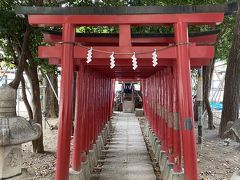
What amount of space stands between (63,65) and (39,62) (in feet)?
14.6

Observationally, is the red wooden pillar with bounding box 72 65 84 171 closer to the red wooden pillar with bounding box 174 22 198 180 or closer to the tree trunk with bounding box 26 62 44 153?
the red wooden pillar with bounding box 174 22 198 180

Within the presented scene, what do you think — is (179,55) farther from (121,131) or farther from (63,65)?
(121,131)

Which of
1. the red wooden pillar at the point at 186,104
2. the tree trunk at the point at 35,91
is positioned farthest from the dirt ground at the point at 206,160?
the red wooden pillar at the point at 186,104

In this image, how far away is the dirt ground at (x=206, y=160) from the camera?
7.37 m

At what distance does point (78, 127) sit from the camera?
6391 mm

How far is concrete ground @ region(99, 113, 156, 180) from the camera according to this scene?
7.63m

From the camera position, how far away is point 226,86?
36.7 ft

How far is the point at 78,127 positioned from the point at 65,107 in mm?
1511

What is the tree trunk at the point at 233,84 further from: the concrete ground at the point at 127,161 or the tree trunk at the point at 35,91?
the tree trunk at the point at 35,91

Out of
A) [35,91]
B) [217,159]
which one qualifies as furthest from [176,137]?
[35,91]

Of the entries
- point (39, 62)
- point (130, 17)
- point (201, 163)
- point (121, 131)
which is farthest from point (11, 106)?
point (121, 131)

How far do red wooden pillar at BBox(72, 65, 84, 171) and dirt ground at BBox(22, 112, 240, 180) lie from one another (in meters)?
1.20

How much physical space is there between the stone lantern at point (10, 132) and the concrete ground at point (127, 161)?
376cm

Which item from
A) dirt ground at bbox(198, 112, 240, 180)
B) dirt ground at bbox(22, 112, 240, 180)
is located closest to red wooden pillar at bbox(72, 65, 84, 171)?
dirt ground at bbox(22, 112, 240, 180)
